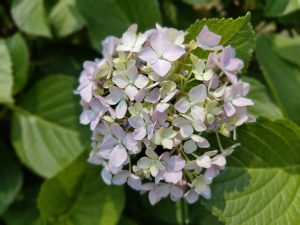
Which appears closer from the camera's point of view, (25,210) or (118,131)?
(118,131)

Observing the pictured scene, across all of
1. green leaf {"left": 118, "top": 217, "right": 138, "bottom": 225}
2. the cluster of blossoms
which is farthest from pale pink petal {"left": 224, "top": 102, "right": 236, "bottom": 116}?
green leaf {"left": 118, "top": 217, "right": 138, "bottom": 225}

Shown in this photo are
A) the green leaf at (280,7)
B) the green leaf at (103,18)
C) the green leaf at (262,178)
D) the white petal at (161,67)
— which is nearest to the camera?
the white petal at (161,67)

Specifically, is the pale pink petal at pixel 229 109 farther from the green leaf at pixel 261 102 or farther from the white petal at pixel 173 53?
the green leaf at pixel 261 102

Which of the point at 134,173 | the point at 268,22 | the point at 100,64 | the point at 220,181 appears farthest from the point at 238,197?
the point at 268,22

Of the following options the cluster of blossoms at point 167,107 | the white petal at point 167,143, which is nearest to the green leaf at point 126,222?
the cluster of blossoms at point 167,107

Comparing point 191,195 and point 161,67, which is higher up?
point 161,67

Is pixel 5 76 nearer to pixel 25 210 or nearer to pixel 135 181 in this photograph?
pixel 25 210

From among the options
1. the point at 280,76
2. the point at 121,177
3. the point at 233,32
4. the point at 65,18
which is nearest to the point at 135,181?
the point at 121,177
